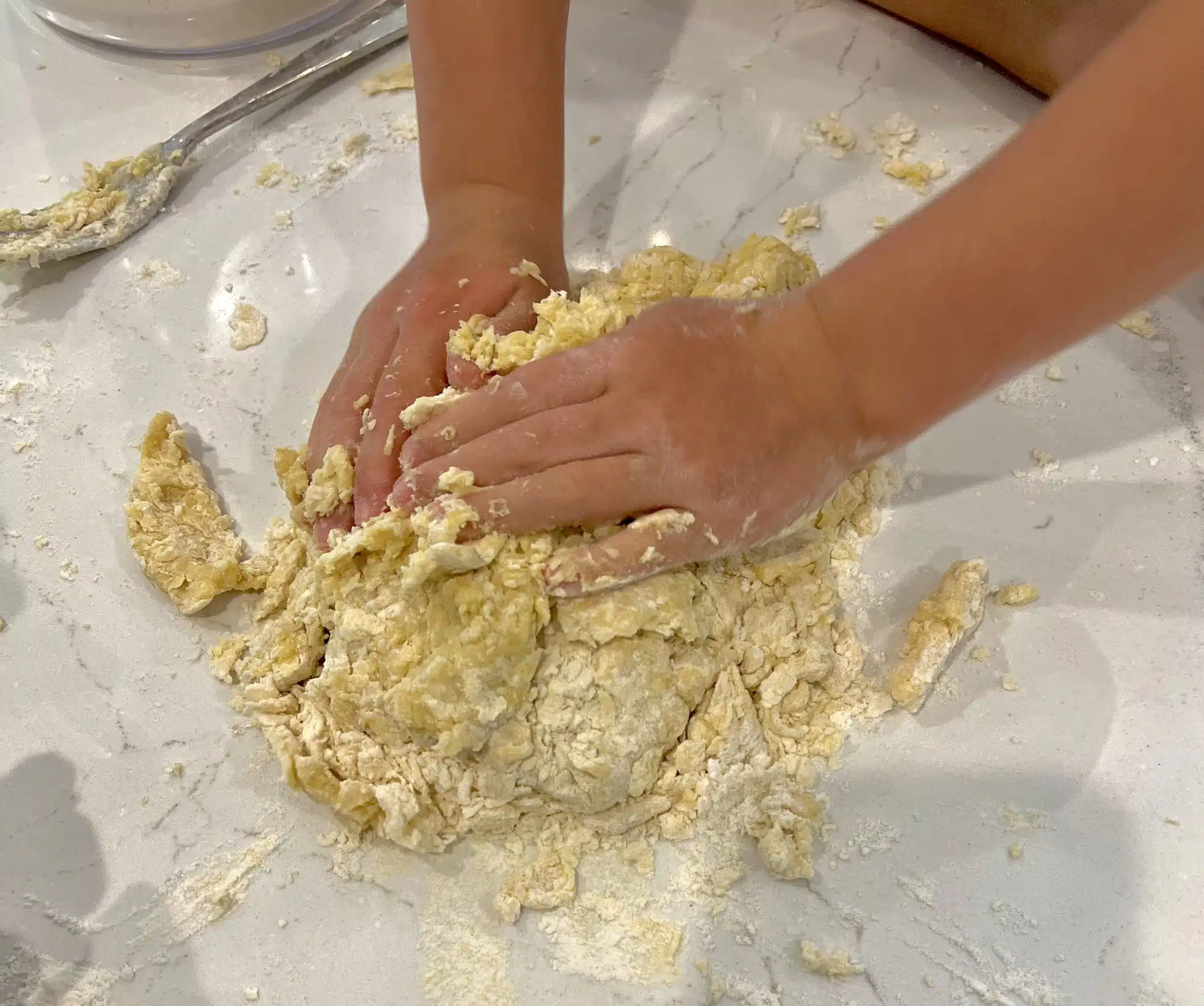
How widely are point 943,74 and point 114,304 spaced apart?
97 centimetres

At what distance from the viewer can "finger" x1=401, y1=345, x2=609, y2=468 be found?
0.67 meters

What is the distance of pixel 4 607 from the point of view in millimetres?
818

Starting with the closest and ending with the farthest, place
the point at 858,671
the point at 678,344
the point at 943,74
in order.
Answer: the point at 678,344
the point at 858,671
the point at 943,74

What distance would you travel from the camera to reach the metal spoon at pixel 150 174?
0.98m

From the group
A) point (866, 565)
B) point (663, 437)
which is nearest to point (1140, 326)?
point (866, 565)

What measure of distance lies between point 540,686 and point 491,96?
52cm

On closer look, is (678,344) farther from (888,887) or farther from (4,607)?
(4,607)

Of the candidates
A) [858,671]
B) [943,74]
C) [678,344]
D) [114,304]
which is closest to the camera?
[678,344]

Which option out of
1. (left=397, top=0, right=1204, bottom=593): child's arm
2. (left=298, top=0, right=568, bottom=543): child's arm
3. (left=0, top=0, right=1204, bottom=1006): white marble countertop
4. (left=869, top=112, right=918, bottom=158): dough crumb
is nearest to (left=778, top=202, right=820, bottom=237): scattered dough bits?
(left=0, top=0, right=1204, bottom=1006): white marble countertop

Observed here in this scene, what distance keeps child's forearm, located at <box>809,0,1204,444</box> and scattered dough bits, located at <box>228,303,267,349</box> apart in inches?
23.4

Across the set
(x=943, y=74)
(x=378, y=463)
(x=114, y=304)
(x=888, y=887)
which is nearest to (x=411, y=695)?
(x=378, y=463)

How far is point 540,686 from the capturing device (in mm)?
688

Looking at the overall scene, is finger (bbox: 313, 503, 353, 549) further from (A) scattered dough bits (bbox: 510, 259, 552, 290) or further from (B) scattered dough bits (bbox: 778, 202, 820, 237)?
(B) scattered dough bits (bbox: 778, 202, 820, 237)

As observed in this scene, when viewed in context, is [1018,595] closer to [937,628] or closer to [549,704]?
[937,628]
